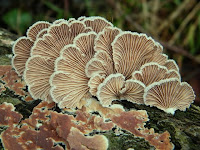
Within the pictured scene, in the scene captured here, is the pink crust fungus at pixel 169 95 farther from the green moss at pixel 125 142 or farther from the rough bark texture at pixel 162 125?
the green moss at pixel 125 142

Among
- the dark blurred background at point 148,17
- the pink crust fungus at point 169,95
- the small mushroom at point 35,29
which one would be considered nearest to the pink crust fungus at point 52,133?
the pink crust fungus at point 169,95

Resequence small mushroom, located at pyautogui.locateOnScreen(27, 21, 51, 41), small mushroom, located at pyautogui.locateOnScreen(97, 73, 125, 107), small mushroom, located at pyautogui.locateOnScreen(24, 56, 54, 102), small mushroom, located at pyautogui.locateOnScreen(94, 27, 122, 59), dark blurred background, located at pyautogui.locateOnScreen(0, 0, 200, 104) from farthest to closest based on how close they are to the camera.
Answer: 1. dark blurred background, located at pyautogui.locateOnScreen(0, 0, 200, 104)
2. small mushroom, located at pyautogui.locateOnScreen(27, 21, 51, 41)
3. small mushroom, located at pyautogui.locateOnScreen(24, 56, 54, 102)
4. small mushroom, located at pyautogui.locateOnScreen(94, 27, 122, 59)
5. small mushroom, located at pyautogui.locateOnScreen(97, 73, 125, 107)

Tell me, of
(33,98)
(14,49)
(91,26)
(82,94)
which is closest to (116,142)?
(82,94)

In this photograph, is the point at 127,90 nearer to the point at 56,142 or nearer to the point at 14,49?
the point at 56,142

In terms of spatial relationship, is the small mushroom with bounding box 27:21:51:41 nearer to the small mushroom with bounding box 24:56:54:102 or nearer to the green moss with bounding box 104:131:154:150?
the small mushroom with bounding box 24:56:54:102

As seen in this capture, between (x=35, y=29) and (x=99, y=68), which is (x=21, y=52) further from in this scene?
(x=99, y=68)

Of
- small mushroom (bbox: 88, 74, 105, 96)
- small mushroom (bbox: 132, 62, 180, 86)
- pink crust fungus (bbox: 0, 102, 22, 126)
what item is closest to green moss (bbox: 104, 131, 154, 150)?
small mushroom (bbox: 88, 74, 105, 96)

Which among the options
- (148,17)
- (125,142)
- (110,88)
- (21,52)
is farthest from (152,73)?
(148,17)
